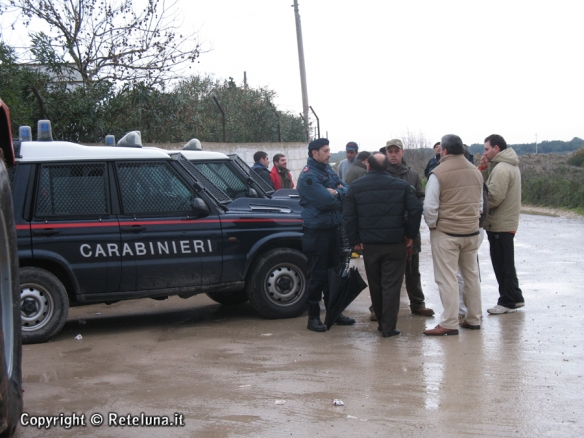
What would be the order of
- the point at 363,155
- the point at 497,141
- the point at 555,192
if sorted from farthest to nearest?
1. the point at 555,192
2. the point at 363,155
3. the point at 497,141

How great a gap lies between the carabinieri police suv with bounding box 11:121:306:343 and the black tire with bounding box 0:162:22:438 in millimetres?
3495

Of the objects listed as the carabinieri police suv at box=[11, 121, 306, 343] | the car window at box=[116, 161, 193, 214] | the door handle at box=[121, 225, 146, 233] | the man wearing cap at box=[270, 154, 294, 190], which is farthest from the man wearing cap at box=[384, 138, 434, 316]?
the man wearing cap at box=[270, 154, 294, 190]

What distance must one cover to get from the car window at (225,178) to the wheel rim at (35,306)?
3.78 m

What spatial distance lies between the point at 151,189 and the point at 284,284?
1.84m

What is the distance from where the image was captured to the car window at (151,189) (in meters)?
8.09

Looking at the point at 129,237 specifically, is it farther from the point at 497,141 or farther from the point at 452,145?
the point at 497,141

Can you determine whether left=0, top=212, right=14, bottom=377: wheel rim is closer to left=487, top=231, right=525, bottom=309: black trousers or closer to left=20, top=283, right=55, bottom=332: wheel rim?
left=20, top=283, right=55, bottom=332: wheel rim

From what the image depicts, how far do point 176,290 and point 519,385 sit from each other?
3.85m

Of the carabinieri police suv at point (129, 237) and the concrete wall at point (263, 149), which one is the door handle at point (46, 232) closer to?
the carabinieri police suv at point (129, 237)

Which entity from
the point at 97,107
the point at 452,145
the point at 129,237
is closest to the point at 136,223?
the point at 129,237

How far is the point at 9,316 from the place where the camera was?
3965 mm

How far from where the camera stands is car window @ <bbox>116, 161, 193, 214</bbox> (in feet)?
26.5

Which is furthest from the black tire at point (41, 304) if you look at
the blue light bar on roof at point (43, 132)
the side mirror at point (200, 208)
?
the blue light bar on roof at point (43, 132)

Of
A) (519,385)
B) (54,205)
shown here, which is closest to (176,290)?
(54,205)
